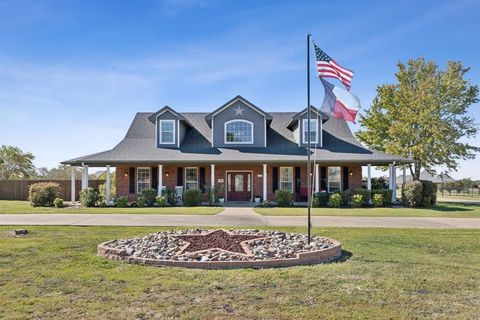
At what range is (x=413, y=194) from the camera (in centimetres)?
2030

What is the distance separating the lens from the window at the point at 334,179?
75.5ft

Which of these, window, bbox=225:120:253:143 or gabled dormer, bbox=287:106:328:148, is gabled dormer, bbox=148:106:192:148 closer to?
window, bbox=225:120:253:143

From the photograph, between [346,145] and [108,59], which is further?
→ [346,145]

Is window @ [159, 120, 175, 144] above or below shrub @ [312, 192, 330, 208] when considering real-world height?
above

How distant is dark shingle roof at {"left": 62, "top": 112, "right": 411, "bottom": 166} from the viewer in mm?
21141

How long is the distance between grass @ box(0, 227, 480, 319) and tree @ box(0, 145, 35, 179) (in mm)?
40458

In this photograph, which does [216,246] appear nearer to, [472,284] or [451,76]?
[472,284]

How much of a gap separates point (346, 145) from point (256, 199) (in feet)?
22.0

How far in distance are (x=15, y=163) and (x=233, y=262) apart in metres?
45.3

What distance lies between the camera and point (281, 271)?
6.25 meters

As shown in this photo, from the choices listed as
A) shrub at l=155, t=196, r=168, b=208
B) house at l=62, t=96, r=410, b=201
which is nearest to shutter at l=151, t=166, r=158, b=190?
house at l=62, t=96, r=410, b=201

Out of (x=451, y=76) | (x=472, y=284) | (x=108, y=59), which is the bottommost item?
(x=472, y=284)

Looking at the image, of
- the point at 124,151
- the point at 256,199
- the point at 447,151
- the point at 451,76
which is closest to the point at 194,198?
the point at 256,199

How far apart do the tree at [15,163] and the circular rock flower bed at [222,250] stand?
4108 centimetres
